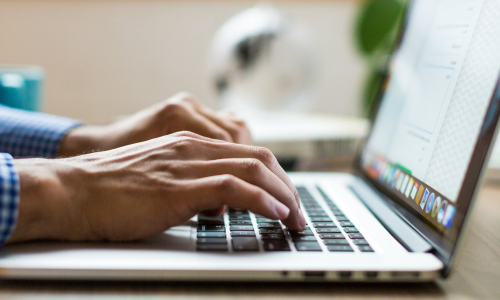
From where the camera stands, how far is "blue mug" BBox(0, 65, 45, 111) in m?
0.90

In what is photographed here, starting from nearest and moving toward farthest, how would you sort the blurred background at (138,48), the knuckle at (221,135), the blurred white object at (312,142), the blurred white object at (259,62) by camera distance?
the knuckle at (221,135)
the blurred white object at (312,142)
the blurred white object at (259,62)
the blurred background at (138,48)

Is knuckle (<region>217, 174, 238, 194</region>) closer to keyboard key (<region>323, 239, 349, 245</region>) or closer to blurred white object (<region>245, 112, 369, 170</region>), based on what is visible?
keyboard key (<region>323, 239, 349, 245</region>)

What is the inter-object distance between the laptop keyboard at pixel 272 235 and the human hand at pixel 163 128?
17 cm

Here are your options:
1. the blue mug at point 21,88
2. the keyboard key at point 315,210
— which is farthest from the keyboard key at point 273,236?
the blue mug at point 21,88

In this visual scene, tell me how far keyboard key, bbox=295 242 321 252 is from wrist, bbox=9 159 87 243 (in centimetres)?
19

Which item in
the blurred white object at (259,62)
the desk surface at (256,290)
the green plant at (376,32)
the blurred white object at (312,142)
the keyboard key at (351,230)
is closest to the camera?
the desk surface at (256,290)

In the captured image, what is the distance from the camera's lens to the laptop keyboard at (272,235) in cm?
36

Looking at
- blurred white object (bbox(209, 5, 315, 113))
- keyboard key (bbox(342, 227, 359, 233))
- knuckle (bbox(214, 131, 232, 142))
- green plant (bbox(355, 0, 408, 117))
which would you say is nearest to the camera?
keyboard key (bbox(342, 227, 359, 233))

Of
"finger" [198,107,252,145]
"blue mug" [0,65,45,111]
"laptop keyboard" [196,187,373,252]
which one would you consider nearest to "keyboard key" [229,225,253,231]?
"laptop keyboard" [196,187,373,252]

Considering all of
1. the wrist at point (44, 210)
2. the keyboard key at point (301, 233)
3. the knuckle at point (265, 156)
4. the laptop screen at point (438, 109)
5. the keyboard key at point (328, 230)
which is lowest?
the wrist at point (44, 210)

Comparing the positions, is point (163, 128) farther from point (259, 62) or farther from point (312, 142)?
point (259, 62)

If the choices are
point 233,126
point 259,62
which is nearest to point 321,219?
point 233,126

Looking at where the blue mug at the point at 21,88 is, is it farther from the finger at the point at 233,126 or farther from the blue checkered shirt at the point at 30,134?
the finger at the point at 233,126

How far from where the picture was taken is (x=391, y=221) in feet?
1.49
